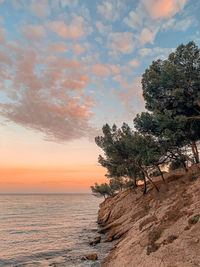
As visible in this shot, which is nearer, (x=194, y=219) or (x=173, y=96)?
(x=194, y=219)

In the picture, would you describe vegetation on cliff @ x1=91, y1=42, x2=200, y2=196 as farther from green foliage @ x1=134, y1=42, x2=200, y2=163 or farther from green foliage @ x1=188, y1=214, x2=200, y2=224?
green foliage @ x1=188, y1=214, x2=200, y2=224

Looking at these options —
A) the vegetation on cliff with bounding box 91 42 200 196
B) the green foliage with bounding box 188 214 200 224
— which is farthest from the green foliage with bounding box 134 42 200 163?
the green foliage with bounding box 188 214 200 224

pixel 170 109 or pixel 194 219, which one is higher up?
pixel 170 109

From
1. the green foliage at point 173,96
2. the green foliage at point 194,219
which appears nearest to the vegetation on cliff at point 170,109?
the green foliage at point 173,96

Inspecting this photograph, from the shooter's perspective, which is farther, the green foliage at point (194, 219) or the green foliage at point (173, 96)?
the green foliage at point (173, 96)

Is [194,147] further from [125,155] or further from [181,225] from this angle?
[181,225]

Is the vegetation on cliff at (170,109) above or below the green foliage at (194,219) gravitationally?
above

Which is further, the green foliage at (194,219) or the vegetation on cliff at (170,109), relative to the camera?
the vegetation on cliff at (170,109)

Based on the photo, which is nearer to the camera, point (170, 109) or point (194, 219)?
point (194, 219)

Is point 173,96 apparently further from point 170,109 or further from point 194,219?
point 194,219

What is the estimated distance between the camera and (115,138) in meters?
34.8

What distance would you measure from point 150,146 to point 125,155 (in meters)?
9.62

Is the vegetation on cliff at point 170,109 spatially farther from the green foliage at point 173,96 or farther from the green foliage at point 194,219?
the green foliage at point 194,219

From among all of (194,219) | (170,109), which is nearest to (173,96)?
(170,109)
